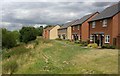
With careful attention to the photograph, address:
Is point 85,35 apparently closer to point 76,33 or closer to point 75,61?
point 76,33

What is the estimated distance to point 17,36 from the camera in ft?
247

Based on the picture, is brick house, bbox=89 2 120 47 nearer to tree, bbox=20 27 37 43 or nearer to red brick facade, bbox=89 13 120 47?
red brick facade, bbox=89 13 120 47

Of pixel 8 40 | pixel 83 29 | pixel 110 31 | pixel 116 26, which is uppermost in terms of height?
pixel 116 26

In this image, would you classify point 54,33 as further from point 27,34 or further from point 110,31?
point 110,31

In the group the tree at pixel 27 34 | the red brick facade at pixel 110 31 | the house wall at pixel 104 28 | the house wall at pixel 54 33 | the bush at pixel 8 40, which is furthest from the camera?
the house wall at pixel 54 33

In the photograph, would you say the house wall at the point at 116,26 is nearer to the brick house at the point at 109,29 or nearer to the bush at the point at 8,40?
the brick house at the point at 109,29

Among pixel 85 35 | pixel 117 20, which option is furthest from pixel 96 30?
pixel 85 35

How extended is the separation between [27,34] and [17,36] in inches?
299

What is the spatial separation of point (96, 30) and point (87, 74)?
2939 centimetres

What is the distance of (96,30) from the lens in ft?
145

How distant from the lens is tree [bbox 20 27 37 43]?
81062 mm

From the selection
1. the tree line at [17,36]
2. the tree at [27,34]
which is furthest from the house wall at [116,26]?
the tree at [27,34]

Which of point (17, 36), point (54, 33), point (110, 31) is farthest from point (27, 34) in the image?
point (110, 31)

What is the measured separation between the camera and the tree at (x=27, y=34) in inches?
3191
